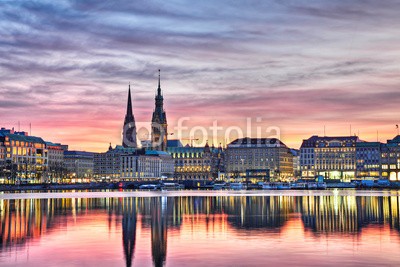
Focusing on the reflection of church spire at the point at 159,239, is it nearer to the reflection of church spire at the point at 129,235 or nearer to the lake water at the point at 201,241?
the lake water at the point at 201,241

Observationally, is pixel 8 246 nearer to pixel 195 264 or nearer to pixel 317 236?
pixel 195 264

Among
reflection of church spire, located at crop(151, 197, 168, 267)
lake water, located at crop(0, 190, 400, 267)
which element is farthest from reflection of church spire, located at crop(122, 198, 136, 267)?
reflection of church spire, located at crop(151, 197, 168, 267)

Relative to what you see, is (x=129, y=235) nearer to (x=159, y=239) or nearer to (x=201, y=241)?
(x=159, y=239)

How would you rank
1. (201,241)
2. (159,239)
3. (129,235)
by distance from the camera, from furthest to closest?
(129,235) < (159,239) < (201,241)

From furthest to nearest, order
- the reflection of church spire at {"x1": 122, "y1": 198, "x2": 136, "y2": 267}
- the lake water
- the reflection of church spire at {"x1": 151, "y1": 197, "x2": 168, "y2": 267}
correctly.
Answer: the reflection of church spire at {"x1": 122, "y1": 198, "x2": 136, "y2": 267} → the reflection of church spire at {"x1": 151, "y1": 197, "x2": 168, "y2": 267} → the lake water

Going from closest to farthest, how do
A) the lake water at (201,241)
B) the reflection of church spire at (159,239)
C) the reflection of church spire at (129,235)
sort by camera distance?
the lake water at (201,241) < the reflection of church spire at (159,239) < the reflection of church spire at (129,235)

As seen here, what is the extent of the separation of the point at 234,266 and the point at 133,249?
7.22m

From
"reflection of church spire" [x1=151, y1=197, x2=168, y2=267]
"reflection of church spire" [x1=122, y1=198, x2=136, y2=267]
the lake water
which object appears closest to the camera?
the lake water

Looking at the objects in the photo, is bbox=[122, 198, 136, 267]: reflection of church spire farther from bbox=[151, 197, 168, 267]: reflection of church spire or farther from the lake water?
bbox=[151, 197, 168, 267]: reflection of church spire

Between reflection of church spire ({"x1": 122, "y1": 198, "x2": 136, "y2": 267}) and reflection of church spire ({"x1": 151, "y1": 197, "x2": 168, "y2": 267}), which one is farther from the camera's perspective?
reflection of church spire ({"x1": 122, "y1": 198, "x2": 136, "y2": 267})

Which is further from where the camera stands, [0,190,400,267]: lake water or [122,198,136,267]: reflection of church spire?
[122,198,136,267]: reflection of church spire

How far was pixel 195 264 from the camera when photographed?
29.9m

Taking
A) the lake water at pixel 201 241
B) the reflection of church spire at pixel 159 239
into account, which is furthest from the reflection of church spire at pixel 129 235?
the reflection of church spire at pixel 159 239

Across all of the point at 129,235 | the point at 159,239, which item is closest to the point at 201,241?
the point at 159,239
